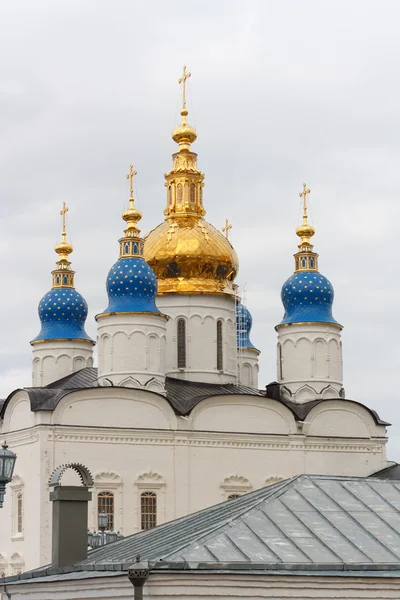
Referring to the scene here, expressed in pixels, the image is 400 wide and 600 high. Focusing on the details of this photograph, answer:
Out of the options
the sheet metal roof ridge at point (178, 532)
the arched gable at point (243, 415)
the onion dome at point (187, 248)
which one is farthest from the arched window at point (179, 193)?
the sheet metal roof ridge at point (178, 532)

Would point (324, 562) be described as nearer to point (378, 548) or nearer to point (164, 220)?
point (378, 548)

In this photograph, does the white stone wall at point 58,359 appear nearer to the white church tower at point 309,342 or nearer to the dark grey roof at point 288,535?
the white church tower at point 309,342

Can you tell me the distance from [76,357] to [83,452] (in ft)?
16.2

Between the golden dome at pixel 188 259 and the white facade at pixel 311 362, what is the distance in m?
2.17

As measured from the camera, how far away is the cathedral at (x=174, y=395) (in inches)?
1088

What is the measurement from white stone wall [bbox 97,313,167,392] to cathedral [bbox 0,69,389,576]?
0.09 feet

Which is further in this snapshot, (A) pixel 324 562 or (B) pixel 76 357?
(B) pixel 76 357

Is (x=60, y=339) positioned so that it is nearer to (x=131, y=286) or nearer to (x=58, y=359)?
(x=58, y=359)

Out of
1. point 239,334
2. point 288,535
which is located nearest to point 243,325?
point 239,334

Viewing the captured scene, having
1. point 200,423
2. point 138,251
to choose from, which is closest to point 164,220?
point 138,251

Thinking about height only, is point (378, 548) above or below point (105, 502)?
below

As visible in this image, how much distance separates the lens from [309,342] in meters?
30.6

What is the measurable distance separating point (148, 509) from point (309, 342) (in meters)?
5.84

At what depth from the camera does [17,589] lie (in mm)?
12852
